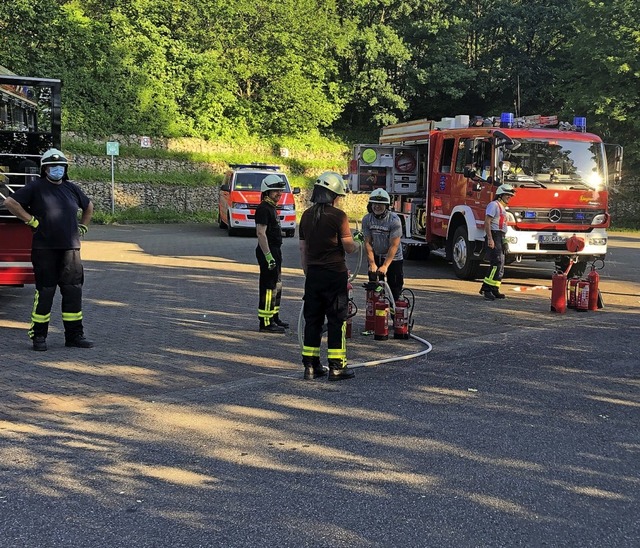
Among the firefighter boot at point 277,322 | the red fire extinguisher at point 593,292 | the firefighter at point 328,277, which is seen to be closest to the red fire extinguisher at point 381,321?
the firefighter boot at point 277,322

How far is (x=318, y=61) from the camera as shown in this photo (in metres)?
37.7

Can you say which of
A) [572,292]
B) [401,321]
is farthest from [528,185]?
[401,321]

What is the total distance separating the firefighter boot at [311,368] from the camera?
262 inches

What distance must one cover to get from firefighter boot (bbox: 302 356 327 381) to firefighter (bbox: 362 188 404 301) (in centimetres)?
196

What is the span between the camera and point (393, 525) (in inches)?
149

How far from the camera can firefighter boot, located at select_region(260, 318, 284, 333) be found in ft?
28.5

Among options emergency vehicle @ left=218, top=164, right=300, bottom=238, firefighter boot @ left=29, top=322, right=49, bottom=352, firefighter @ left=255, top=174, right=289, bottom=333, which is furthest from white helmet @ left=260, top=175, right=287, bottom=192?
emergency vehicle @ left=218, top=164, right=300, bottom=238

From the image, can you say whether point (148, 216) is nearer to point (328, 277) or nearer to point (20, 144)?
point (20, 144)

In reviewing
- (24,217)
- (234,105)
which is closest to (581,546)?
(24,217)

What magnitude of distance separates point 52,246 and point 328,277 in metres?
3.10

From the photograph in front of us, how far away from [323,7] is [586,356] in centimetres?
3413

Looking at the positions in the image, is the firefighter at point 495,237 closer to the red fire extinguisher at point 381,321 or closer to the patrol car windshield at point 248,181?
the red fire extinguisher at point 381,321

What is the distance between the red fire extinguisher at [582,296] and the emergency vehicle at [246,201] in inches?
477

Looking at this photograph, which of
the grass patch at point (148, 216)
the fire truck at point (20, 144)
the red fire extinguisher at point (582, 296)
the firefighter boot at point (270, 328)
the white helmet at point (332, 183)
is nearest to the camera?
the white helmet at point (332, 183)
